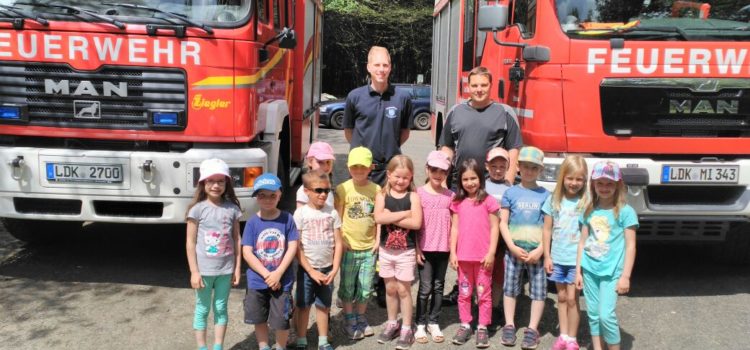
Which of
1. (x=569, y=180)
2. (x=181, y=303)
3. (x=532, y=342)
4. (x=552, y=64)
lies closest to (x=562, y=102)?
(x=552, y=64)

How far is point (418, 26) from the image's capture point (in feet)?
88.9

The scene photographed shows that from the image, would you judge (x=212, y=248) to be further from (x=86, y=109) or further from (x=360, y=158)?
(x=86, y=109)

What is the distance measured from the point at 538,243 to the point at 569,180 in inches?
18.0

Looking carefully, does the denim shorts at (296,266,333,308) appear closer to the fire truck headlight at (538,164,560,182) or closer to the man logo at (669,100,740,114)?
the fire truck headlight at (538,164,560,182)

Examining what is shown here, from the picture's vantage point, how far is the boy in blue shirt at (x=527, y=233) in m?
4.23

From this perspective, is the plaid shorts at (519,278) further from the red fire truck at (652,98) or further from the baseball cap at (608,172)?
the red fire truck at (652,98)

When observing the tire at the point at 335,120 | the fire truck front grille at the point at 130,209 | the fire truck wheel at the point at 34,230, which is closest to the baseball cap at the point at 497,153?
the fire truck front grille at the point at 130,209

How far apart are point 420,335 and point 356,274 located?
56 cm

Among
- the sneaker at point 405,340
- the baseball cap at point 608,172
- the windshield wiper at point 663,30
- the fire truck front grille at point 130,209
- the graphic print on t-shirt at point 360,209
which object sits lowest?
the sneaker at point 405,340

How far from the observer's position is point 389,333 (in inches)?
169

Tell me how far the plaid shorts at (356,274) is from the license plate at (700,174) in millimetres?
2333

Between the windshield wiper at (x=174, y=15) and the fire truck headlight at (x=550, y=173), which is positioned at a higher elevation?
the windshield wiper at (x=174, y=15)

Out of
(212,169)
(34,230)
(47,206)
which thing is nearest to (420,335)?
(212,169)

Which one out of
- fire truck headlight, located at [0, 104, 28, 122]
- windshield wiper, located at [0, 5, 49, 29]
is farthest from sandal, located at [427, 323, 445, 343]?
windshield wiper, located at [0, 5, 49, 29]
